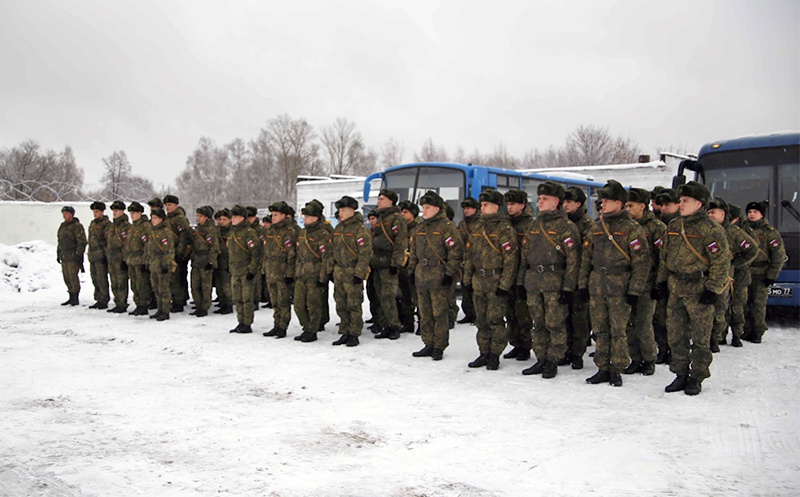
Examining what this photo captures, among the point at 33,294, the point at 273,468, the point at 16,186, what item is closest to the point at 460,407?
the point at 273,468

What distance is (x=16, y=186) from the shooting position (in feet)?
63.7

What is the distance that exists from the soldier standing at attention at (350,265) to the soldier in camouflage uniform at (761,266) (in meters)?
5.40

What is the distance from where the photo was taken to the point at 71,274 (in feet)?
42.9

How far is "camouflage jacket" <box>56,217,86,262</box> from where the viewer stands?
12992 mm

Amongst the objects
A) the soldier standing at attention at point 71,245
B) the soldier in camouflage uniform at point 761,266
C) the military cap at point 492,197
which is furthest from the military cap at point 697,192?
the soldier standing at attention at point 71,245

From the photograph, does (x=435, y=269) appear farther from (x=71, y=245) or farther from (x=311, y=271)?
(x=71, y=245)

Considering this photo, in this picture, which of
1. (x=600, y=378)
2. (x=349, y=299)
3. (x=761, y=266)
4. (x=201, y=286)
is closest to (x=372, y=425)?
(x=600, y=378)

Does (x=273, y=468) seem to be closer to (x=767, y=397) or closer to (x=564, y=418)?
(x=564, y=418)

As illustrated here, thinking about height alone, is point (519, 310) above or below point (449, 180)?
below

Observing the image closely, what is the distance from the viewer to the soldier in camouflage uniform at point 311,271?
911cm

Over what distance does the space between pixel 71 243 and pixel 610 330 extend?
10.8 meters

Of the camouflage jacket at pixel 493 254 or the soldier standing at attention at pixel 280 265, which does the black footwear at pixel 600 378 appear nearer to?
the camouflage jacket at pixel 493 254

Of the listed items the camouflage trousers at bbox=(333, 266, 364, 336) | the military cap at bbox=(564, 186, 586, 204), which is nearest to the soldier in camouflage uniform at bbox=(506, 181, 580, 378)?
the military cap at bbox=(564, 186, 586, 204)

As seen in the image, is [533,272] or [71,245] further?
[71,245]
